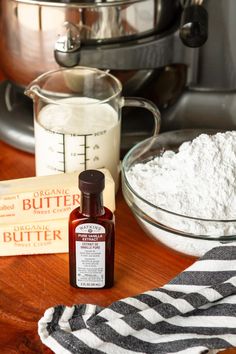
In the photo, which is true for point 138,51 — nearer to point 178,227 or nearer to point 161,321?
point 178,227

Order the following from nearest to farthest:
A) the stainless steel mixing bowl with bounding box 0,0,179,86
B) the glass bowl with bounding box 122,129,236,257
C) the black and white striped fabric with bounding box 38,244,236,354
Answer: the black and white striped fabric with bounding box 38,244,236,354 → the glass bowl with bounding box 122,129,236,257 → the stainless steel mixing bowl with bounding box 0,0,179,86

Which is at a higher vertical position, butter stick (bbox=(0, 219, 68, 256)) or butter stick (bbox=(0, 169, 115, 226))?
butter stick (bbox=(0, 169, 115, 226))

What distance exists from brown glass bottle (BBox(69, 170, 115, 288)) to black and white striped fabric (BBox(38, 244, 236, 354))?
0.16ft

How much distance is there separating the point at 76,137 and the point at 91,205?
148mm

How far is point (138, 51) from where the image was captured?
1013 mm

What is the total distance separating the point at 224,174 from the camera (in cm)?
87

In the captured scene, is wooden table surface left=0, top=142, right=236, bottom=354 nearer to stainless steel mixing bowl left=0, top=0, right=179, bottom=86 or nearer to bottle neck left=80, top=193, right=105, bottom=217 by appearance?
bottle neck left=80, top=193, right=105, bottom=217

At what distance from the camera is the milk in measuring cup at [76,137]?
0.93 metres

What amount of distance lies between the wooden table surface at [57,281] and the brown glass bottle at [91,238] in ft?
0.06

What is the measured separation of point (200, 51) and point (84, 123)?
19cm

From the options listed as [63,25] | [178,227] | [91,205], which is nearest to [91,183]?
[91,205]

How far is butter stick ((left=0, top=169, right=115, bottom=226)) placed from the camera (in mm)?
869

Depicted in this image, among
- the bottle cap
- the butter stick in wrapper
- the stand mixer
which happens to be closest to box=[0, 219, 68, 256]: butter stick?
the butter stick in wrapper

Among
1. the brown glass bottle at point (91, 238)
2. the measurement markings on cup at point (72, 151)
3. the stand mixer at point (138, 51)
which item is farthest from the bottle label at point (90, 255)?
the stand mixer at point (138, 51)
